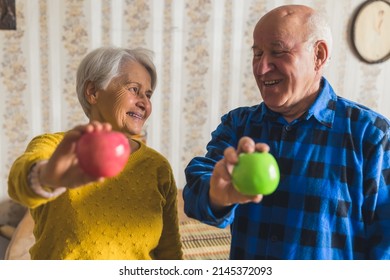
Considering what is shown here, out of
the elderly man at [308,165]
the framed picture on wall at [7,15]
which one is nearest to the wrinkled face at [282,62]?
the elderly man at [308,165]

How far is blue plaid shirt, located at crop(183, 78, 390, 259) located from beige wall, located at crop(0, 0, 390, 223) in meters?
1.83

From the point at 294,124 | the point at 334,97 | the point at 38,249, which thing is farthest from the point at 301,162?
the point at 38,249

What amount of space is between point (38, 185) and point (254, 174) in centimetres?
43

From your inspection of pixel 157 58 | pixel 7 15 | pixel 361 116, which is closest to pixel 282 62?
pixel 361 116

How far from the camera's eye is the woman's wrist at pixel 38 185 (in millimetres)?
816

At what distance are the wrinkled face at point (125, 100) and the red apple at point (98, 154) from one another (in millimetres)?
428

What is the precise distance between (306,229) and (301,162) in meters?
0.18

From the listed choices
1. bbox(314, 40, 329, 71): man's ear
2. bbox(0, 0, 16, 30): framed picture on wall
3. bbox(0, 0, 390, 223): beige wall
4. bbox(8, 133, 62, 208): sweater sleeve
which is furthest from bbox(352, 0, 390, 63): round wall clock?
bbox(8, 133, 62, 208): sweater sleeve

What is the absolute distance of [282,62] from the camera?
3.73 ft

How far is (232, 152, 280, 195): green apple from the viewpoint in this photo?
88 centimetres

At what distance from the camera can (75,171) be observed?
79 centimetres

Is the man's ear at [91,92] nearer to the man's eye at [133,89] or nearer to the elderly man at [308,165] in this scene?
the man's eye at [133,89]

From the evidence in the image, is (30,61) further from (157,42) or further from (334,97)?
(334,97)

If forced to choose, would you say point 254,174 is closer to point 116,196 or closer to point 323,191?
point 323,191
